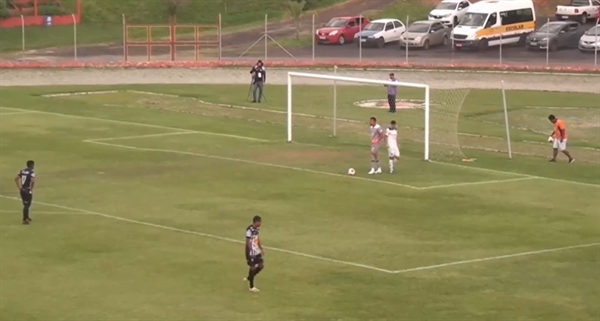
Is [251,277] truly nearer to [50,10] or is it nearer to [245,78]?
[245,78]

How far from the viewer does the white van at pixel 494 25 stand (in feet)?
269

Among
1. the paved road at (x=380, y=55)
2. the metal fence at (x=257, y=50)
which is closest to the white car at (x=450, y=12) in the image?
the metal fence at (x=257, y=50)

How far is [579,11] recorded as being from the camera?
89500mm

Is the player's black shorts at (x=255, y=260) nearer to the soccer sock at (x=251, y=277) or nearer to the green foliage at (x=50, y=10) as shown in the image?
the soccer sock at (x=251, y=277)

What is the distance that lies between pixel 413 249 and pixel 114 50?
57.7 metres

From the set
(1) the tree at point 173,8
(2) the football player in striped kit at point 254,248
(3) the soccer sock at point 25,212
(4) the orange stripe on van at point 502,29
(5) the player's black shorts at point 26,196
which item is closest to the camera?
(2) the football player in striped kit at point 254,248

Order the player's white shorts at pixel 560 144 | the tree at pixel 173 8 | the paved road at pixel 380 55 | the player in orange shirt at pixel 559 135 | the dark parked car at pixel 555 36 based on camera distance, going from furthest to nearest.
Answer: the tree at pixel 173 8
the dark parked car at pixel 555 36
the paved road at pixel 380 55
the player's white shorts at pixel 560 144
the player in orange shirt at pixel 559 135

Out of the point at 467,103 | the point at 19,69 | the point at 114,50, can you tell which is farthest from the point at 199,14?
the point at 467,103

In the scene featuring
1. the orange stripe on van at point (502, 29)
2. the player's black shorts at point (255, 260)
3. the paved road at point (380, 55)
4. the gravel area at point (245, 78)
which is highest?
the orange stripe on van at point (502, 29)

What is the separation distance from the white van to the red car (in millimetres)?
7615

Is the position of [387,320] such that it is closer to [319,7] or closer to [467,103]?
[467,103]

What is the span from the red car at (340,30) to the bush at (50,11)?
714 inches

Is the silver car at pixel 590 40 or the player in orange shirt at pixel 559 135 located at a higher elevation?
the silver car at pixel 590 40

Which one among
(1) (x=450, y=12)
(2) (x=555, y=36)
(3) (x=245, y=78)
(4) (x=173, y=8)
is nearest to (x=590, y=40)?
(2) (x=555, y=36)
